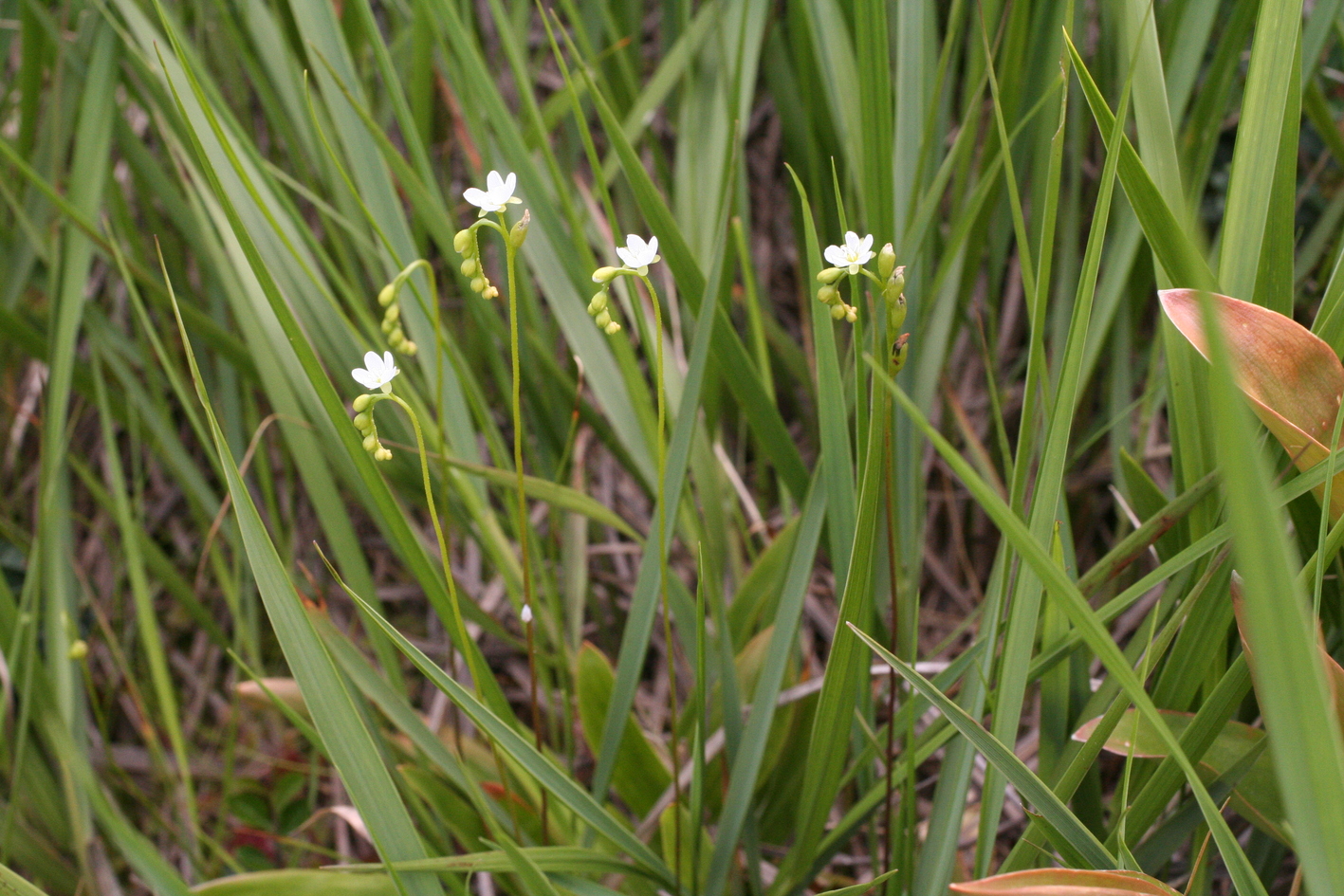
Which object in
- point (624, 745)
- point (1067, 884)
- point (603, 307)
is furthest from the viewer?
point (624, 745)

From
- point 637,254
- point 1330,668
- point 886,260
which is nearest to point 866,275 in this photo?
point 886,260

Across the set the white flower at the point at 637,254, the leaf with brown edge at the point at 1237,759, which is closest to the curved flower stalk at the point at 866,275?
the white flower at the point at 637,254

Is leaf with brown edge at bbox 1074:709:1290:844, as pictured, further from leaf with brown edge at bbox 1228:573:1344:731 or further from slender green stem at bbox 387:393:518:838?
slender green stem at bbox 387:393:518:838

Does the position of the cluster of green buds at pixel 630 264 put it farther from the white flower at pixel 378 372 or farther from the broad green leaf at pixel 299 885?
the broad green leaf at pixel 299 885

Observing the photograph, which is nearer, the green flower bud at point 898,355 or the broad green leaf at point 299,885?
the green flower bud at point 898,355

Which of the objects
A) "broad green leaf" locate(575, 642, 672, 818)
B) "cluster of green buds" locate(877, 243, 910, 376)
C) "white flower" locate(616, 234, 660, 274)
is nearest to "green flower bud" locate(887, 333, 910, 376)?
"cluster of green buds" locate(877, 243, 910, 376)

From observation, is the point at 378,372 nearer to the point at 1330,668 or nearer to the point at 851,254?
the point at 851,254

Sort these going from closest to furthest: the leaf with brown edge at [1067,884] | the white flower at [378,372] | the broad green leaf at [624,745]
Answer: the leaf with brown edge at [1067,884], the white flower at [378,372], the broad green leaf at [624,745]

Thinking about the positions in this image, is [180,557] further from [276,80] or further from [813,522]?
[813,522]
